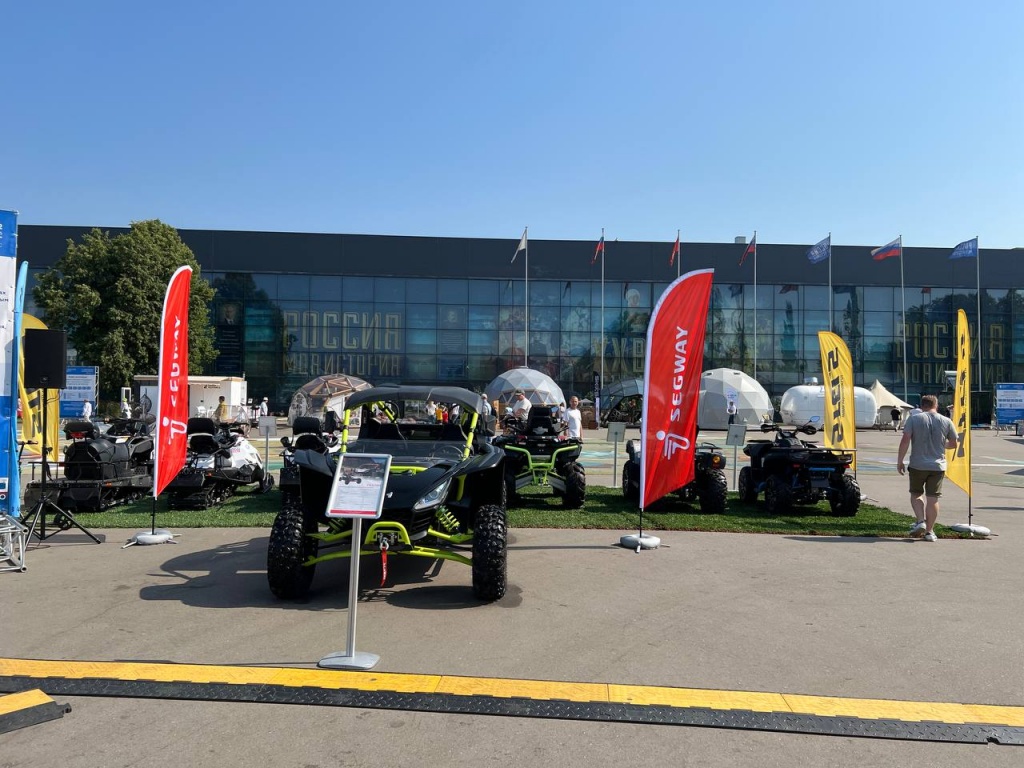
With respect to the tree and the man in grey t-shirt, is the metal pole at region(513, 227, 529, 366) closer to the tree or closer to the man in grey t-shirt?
the tree

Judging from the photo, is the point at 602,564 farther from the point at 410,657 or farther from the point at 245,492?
the point at 245,492

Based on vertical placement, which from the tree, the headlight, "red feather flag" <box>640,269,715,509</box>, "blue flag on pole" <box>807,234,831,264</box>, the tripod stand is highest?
"blue flag on pole" <box>807,234,831,264</box>

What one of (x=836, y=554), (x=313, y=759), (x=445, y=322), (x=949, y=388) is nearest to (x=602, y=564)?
(x=836, y=554)

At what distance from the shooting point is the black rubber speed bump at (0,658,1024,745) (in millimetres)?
3840

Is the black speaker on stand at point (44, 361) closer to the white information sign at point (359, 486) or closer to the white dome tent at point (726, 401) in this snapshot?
the white information sign at point (359, 486)

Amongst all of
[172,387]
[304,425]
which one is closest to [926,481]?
[304,425]

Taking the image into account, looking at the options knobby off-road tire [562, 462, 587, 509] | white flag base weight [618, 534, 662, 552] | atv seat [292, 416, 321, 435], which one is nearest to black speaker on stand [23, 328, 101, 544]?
atv seat [292, 416, 321, 435]

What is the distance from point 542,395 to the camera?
40.1 metres

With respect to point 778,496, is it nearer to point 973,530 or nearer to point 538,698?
point 973,530

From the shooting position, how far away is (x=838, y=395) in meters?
12.5

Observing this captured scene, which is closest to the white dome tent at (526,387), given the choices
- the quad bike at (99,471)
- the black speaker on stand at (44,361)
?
the quad bike at (99,471)

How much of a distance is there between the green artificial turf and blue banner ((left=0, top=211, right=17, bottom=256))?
3.68m

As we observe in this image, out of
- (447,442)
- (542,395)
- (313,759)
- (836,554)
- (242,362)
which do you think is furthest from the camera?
(242,362)

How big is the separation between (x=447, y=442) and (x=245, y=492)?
7.00 meters
